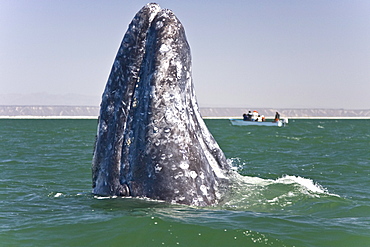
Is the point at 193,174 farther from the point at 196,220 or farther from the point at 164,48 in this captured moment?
the point at 164,48

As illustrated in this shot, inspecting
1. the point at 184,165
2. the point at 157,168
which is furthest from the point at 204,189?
the point at 157,168

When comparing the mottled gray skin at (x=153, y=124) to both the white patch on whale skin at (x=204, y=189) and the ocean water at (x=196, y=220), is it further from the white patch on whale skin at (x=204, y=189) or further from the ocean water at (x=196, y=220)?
the ocean water at (x=196, y=220)

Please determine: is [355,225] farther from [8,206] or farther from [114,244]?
[8,206]

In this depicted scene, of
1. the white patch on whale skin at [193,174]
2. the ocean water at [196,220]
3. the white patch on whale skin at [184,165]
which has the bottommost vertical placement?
the ocean water at [196,220]

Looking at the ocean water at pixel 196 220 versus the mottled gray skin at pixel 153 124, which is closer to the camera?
the ocean water at pixel 196 220

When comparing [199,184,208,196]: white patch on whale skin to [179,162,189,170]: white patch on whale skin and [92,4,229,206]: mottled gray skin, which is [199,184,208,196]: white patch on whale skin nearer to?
[92,4,229,206]: mottled gray skin

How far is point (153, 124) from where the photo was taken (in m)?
5.64

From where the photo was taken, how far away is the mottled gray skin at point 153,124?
5547mm

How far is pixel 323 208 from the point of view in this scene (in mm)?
6457

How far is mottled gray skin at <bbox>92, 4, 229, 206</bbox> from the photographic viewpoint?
18.2 feet

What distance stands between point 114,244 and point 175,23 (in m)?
2.85

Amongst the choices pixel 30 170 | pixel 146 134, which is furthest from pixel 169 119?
pixel 30 170

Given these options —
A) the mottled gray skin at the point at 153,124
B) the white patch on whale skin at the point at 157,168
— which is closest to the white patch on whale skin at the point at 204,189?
the mottled gray skin at the point at 153,124

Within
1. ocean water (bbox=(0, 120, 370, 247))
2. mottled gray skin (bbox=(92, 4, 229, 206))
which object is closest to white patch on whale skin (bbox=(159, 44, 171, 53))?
mottled gray skin (bbox=(92, 4, 229, 206))
